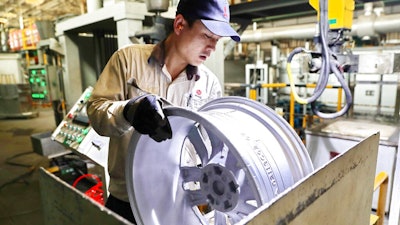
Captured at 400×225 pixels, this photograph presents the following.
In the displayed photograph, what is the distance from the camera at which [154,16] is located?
6.70ft

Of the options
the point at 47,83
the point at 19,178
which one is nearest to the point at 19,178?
the point at 19,178

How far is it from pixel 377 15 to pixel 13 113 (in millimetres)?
8873

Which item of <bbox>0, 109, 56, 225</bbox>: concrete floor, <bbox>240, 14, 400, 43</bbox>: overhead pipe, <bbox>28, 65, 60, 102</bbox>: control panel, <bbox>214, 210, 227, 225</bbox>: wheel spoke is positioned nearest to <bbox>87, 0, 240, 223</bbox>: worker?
<bbox>214, 210, 227, 225</bbox>: wheel spoke

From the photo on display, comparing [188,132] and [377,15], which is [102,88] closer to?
[188,132]

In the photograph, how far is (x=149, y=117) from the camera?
0.76 meters

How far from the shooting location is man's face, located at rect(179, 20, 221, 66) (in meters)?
1.04

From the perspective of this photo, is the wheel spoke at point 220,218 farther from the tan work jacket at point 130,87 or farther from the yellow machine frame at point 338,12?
the yellow machine frame at point 338,12

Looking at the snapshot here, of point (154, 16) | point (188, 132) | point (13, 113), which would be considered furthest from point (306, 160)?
point (13, 113)

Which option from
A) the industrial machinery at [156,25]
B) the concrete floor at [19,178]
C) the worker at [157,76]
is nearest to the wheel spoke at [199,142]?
the worker at [157,76]

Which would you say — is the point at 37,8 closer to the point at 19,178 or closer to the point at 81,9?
the point at 81,9

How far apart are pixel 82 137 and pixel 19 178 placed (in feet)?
6.74

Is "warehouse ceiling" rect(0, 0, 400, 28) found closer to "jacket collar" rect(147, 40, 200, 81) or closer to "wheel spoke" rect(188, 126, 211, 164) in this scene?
"jacket collar" rect(147, 40, 200, 81)

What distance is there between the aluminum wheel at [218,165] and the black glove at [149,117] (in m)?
0.04

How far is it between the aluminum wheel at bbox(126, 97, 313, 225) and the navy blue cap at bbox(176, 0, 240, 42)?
9.9 inches
